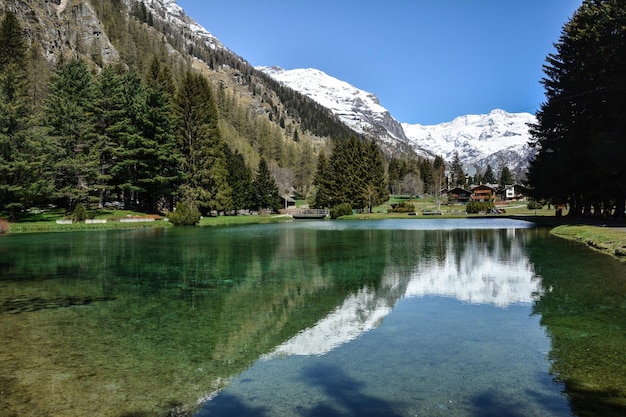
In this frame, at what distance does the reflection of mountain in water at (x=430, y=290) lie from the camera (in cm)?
875

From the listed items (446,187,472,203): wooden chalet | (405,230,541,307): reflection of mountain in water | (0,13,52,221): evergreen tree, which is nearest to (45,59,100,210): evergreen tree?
(0,13,52,221): evergreen tree

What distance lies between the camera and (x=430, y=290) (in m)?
13.6

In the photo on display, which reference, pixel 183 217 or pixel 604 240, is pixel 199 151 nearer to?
pixel 183 217

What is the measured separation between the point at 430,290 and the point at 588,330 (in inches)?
196

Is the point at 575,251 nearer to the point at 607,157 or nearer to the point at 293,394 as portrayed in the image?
the point at 607,157

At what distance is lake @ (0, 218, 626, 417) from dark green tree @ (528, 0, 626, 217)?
22815 millimetres

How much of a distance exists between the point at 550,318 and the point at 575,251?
15.3 metres

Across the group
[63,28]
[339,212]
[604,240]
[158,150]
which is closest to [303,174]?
[339,212]

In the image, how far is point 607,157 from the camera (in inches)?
1366

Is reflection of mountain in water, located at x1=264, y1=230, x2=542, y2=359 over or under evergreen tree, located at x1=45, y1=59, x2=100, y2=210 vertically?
under

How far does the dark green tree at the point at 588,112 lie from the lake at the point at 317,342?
898 inches

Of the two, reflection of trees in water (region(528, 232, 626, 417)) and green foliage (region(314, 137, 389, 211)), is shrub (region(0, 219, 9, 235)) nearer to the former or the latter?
reflection of trees in water (region(528, 232, 626, 417))

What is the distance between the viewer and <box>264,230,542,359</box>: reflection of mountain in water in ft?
28.7

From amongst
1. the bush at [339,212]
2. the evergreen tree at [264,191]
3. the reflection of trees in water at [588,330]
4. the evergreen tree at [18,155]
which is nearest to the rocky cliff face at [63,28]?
the evergreen tree at [264,191]
